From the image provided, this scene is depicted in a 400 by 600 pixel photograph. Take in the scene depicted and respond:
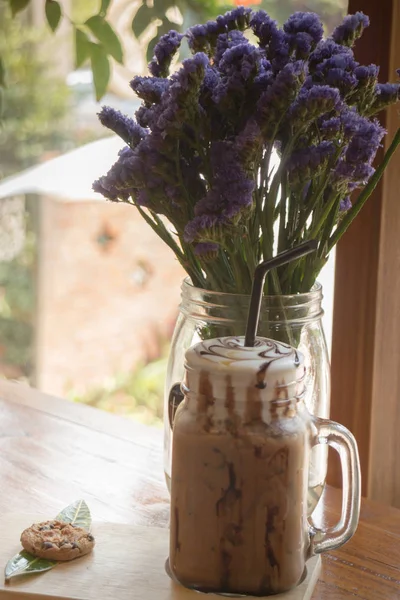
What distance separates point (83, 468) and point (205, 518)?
0.38 m

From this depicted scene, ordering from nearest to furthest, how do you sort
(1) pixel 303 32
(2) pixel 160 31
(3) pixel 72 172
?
(1) pixel 303 32, (2) pixel 160 31, (3) pixel 72 172

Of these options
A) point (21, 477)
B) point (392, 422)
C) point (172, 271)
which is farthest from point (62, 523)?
point (172, 271)

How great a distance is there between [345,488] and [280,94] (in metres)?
0.34

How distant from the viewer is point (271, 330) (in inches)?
30.0

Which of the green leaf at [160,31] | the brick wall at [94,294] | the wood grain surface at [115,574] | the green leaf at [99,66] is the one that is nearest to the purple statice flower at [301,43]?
the wood grain surface at [115,574]

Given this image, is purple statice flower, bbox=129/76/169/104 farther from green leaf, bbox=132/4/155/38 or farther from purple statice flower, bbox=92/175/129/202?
green leaf, bbox=132/4/155/38

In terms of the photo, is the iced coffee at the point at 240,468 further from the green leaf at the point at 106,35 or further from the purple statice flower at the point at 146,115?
the green leaf at the point at 106,35

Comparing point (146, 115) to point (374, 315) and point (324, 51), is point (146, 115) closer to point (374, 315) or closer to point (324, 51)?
point (324, 51)

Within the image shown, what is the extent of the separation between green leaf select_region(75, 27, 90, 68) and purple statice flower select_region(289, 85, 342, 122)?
82 centimetres

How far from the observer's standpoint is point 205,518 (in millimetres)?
641

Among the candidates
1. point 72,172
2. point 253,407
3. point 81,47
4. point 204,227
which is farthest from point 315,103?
point 72,172

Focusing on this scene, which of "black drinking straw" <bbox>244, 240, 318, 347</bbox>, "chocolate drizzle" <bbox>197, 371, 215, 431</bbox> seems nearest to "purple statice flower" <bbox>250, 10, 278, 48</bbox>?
"black drinking straw" <bbox>244, 240, 318, 347</bbox>

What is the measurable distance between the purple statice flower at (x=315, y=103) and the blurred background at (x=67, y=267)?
5.91ft

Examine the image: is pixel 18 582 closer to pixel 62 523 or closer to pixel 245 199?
pixel 62 523
